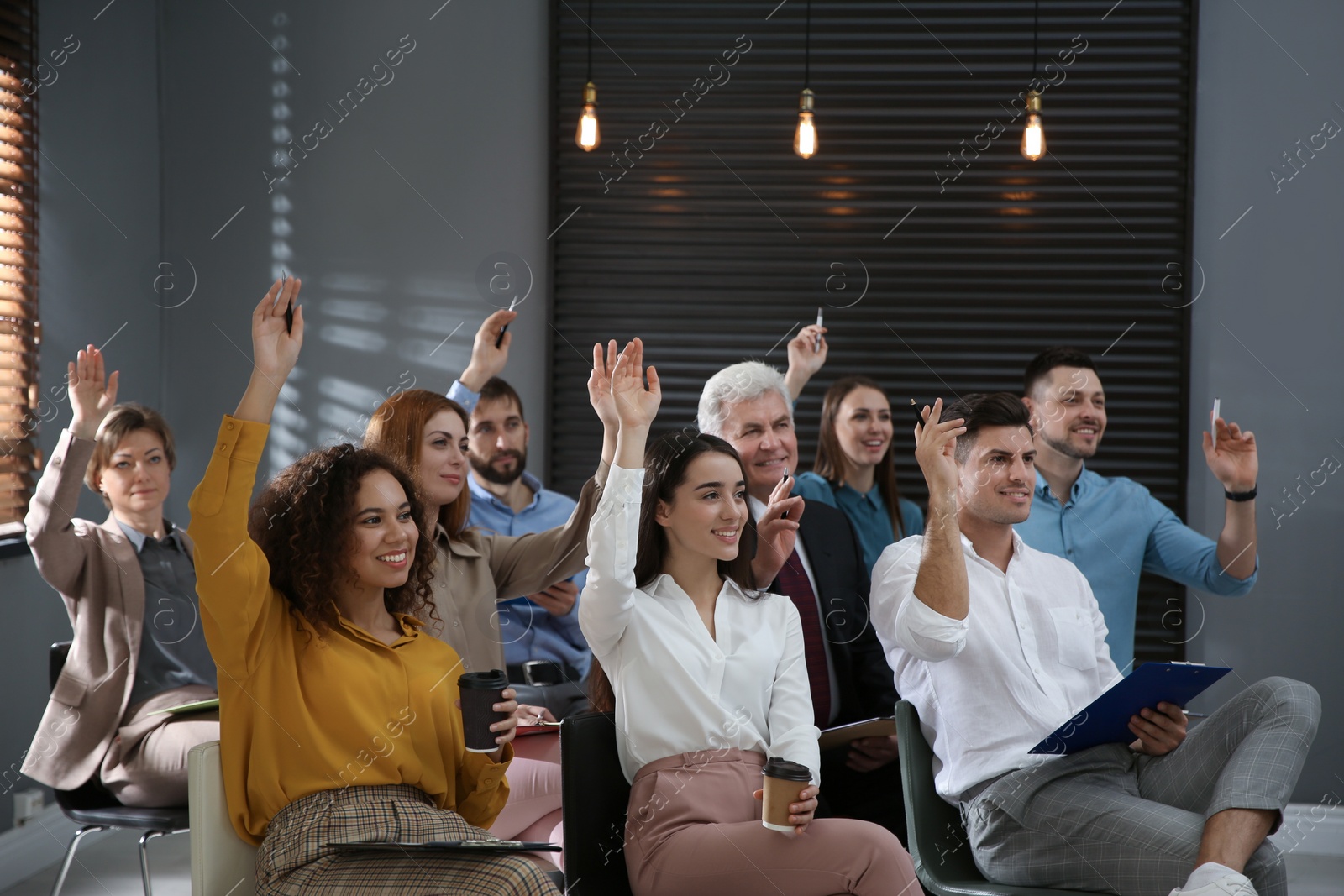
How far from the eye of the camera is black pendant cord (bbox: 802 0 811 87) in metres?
4.39

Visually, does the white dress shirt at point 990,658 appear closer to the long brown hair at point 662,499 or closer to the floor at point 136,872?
the long brown hair at point 662,499

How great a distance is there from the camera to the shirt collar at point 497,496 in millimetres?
3682

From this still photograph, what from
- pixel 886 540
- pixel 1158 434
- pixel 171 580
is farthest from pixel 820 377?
pixel 171 580

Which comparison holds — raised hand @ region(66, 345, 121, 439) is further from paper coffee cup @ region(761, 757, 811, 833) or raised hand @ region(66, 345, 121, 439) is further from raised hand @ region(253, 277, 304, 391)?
paper coffee cup @ region(761, 757, 811, 833)

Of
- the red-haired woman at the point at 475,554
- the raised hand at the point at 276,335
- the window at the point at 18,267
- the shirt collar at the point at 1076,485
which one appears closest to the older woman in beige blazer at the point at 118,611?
the window at the point at 18,267

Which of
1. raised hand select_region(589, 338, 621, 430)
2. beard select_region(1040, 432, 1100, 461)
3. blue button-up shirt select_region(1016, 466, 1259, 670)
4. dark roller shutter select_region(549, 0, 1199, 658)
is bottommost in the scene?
blue button-up shirt select_region(1016, 466, 1259, 670)

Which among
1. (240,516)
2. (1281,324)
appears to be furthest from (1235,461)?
(240,516)

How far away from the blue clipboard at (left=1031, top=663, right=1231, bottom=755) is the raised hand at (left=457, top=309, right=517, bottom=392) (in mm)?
2096

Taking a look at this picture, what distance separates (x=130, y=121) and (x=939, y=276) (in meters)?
3.35

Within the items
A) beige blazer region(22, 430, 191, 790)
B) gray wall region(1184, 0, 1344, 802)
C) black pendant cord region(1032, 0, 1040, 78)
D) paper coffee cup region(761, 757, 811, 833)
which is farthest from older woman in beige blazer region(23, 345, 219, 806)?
gray wall region(1184, 0, 1344, 802)

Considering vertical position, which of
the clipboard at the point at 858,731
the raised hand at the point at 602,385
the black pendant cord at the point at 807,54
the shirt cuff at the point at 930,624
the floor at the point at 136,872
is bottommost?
the floor at the point at 136,872

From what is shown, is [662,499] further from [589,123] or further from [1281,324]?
[1281,324]

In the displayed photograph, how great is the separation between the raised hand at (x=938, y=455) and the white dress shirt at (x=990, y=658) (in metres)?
0.21

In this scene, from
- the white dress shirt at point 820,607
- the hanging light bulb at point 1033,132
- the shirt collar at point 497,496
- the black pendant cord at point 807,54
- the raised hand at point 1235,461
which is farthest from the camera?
the black pendant cord at point 807,54
